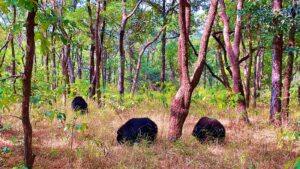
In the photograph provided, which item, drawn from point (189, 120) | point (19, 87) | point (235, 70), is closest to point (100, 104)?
point (189, 120)

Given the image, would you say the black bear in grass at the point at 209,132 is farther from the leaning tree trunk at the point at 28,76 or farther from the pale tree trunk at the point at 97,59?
the pale tree trunk at the point at 97,59

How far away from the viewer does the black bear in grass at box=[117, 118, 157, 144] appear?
6.14 m

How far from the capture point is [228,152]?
5.43 metres

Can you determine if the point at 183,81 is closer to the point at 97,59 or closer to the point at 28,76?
the point at 28,76

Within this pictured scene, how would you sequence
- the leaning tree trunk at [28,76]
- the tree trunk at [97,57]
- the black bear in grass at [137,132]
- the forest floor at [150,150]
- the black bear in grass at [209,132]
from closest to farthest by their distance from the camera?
1. the leaning tree trunk at [28,76]
2. the forest floor at [150,150]
3. the black bear in grass at [137,132]
4. the black bear in grass at [209,132]
5. the tree trunk at [97,57]

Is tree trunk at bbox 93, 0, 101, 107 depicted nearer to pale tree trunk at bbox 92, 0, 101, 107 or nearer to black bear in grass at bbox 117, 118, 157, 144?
pale tree trunk at bbox 92, 0, 101, 107

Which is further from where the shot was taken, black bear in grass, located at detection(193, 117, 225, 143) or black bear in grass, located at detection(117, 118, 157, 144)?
black bear in grass, located at detection(193, 117, 225, 143)

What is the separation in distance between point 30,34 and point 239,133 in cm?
588

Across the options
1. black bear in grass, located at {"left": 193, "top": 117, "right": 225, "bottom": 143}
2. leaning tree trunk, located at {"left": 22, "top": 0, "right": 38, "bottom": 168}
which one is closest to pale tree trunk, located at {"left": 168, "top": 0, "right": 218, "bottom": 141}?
black bear in grass, located at {"left": 193, "top": 117, "right": 225, "bottom": 143}

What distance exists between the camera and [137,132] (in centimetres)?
624

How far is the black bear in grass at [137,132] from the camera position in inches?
242

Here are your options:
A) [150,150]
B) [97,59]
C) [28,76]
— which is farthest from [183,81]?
[97,59]

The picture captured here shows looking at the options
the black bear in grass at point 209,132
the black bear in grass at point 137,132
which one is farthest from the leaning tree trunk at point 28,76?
the black bear in grass at point 209,132

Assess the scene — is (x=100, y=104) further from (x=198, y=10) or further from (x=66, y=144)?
(x=198, y=10)
